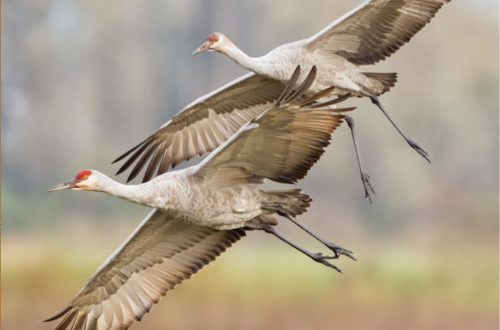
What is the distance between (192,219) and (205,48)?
5.39 ft

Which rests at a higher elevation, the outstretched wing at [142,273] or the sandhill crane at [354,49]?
the sandhill crane at [354,49]

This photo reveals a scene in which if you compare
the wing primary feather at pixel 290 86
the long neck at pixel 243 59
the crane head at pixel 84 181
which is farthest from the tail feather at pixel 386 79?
the crane head at pixel 84 181

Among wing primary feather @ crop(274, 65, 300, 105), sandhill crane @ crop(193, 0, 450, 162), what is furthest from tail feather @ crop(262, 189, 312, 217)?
sandhill crane @ crop(193, 0, 450, 162)

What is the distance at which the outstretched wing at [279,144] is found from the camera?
22.3ft

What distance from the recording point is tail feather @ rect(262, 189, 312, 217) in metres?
7.40

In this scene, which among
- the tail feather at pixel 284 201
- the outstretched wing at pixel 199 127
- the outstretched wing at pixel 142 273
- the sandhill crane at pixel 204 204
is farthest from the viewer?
the outstretched wing at pixel 199 127

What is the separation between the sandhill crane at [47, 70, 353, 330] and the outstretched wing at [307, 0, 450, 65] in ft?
4.16

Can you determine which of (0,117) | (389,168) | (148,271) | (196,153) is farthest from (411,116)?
(148,271)

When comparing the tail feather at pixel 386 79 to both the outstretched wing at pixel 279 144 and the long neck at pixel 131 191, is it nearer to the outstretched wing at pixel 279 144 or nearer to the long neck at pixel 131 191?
the outstretched wing at pixel 279 144

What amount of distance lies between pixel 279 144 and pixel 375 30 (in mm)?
1626

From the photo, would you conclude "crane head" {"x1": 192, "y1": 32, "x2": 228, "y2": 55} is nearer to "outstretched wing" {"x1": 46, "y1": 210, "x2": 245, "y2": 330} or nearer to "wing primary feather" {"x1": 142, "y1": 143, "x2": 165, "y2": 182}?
"wing primary feather" {"x1": 142, "y1": 143, "x2": 165, "y2": 182}

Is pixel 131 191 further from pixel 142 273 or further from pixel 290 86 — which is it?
pixel 290 86

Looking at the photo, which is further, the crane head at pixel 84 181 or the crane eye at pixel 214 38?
the crane eye at pixel 214 38

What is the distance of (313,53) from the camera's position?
27.1 ft
